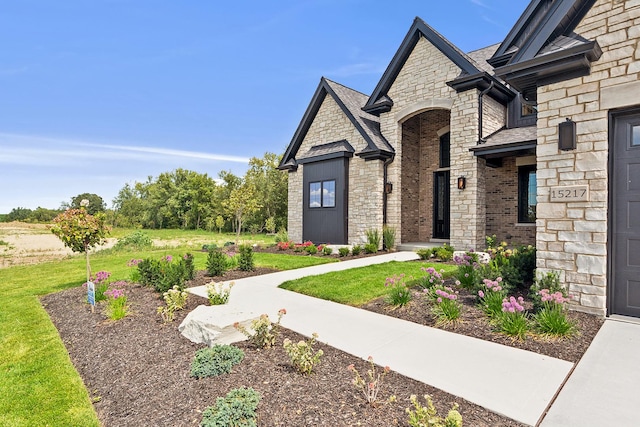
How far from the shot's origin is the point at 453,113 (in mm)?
10883

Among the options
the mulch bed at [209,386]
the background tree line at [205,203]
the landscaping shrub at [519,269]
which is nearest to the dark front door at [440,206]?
the landscaping shrub at [519,269]

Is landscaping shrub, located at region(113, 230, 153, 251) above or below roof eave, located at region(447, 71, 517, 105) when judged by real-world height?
below

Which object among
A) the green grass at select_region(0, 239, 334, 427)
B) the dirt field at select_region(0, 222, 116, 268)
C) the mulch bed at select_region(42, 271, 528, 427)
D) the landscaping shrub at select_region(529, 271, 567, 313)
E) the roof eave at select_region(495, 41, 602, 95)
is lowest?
the dirt field at select_region(0, 222, 116, 268)

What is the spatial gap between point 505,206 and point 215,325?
36.5 feet

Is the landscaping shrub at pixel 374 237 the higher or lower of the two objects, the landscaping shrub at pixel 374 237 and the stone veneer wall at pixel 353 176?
the lower

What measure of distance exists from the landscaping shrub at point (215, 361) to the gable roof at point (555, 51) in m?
5.92

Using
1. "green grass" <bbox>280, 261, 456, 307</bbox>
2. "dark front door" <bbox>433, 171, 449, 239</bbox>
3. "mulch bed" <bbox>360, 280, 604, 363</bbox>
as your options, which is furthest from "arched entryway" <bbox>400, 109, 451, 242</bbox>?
"mulch bed" <bbox>360, 280, 604, 363</bbox>

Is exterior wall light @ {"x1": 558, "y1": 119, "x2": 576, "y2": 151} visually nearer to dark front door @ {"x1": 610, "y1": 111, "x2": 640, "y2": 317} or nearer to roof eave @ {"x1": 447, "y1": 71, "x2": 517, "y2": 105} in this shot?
dark front door @ {"x1": 610, "y1": 111, "x2": 640, "y2": 317}

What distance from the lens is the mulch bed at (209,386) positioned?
2.31 meters

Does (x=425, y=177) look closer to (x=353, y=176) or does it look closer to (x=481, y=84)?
(x=353, y=176)

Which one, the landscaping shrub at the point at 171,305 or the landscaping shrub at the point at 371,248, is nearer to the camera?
the landscaping shrub at the point at 171,305

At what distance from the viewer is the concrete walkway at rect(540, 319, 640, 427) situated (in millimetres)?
2221

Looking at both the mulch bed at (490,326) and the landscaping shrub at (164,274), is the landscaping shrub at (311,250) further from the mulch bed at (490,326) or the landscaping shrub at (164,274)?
the mulch bed at (490,326)

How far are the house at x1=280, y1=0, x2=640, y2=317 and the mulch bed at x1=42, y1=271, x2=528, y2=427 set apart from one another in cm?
369
